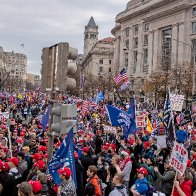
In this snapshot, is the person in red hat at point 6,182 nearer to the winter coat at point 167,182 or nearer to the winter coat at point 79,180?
the winter coat at point 79,180

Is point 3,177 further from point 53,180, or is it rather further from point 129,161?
point 129,161

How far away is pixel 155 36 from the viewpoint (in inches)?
2648

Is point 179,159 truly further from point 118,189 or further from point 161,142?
point 161,142

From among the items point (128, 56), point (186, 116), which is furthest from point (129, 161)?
point (128, 56)

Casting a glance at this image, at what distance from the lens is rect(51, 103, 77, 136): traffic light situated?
8.21m

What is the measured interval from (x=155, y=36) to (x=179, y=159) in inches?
2370

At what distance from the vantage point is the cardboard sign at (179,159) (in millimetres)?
8250

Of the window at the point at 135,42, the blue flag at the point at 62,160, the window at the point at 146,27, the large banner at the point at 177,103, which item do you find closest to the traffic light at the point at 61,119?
the blue flag at the point at 62,160

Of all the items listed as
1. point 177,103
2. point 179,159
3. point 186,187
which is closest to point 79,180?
point 186,187

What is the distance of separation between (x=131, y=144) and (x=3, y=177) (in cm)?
705

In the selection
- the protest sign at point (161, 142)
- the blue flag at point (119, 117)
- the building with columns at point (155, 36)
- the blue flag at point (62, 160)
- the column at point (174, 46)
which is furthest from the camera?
the column at point (174, 46)

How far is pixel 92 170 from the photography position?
353 inches

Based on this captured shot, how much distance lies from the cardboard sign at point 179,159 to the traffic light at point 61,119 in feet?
6.66

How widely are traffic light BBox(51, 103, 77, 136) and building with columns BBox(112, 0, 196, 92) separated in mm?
42139
